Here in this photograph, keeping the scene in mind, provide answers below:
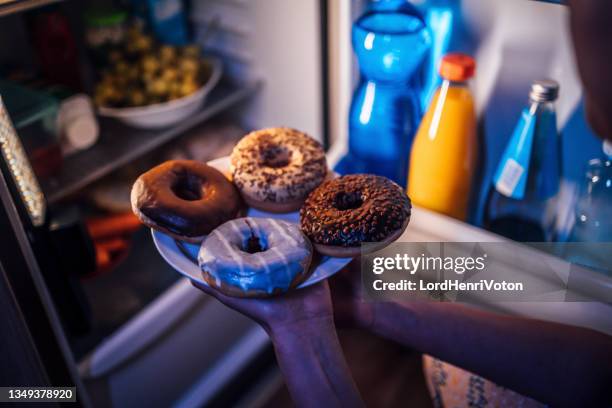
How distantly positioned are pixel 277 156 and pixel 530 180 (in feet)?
1.49

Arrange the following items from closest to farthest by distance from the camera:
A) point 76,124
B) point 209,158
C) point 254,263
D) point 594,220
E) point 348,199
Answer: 1. point 254,263
2. point 348,199
3. point 594,220
4. point 76,124
5. point 209,158

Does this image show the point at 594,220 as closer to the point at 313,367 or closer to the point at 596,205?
the point at 596,205

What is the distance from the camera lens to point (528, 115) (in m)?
0.90

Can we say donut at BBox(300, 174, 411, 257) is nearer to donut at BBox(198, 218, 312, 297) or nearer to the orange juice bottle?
donut at BBox(198, 218, 312, 297)

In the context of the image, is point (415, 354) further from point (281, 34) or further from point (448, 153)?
point (281, 34)

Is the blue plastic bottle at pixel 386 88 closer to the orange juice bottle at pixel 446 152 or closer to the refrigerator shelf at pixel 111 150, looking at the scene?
the orange juice bottle at pixel 446 152

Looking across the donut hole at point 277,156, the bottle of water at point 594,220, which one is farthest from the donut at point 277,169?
the bottle of water at point 594,220

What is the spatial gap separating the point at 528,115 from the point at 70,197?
1.00 m

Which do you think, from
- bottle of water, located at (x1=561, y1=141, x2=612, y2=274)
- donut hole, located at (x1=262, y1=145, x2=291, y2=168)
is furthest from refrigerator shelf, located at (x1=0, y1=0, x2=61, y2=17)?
bottle of water, located at (x1=561, y1=141, x2=612, y2=274)

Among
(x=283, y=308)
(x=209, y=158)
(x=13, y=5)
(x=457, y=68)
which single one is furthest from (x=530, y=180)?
(x=13, y=5)

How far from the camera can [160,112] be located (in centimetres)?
112

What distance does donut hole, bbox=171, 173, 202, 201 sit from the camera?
0.81 meters

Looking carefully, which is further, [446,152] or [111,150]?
[111,150]

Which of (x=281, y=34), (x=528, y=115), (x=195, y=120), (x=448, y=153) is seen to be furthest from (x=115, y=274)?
(x=528, y=115)
